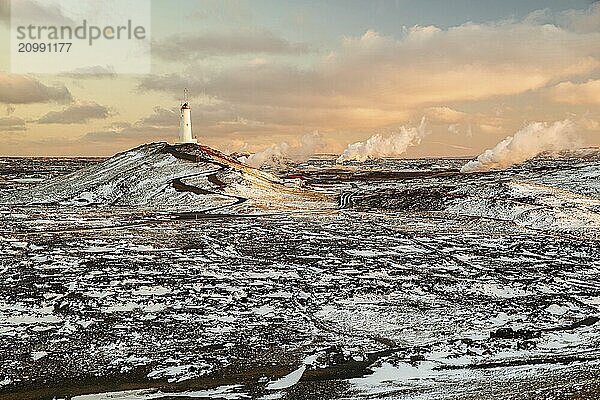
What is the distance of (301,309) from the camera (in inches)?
652

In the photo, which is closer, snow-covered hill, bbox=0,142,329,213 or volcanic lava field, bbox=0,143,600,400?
volcanic lava field, bbox=0,143,600,400

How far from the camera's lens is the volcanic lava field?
11.4 metres

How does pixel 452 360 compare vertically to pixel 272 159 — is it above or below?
below

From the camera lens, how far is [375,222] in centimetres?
3778

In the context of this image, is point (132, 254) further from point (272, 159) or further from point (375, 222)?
point (272, 159)

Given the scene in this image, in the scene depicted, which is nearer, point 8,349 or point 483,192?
point 8,349

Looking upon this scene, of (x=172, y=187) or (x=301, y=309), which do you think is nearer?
(x=301, y=309)

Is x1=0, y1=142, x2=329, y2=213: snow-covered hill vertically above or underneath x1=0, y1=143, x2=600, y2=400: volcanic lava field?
above

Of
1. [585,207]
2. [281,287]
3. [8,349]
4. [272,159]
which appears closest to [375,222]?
[585,207]

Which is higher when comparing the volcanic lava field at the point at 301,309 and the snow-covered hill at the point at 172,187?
the snow-covered hill at the point at 172,187

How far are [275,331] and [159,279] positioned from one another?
6971 mm

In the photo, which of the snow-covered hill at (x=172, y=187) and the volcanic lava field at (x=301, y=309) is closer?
the volcanic lava field at (x=301, y=309)

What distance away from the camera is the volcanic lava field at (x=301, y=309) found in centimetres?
1143

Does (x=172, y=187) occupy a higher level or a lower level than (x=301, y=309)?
higher
